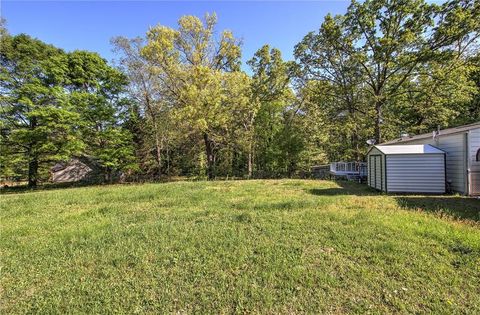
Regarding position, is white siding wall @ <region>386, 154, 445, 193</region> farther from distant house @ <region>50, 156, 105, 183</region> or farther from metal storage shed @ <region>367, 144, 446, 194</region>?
distant house @ <region>50, 156, 105, 183</region>

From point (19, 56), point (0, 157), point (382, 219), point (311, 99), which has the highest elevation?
point (19, 56)

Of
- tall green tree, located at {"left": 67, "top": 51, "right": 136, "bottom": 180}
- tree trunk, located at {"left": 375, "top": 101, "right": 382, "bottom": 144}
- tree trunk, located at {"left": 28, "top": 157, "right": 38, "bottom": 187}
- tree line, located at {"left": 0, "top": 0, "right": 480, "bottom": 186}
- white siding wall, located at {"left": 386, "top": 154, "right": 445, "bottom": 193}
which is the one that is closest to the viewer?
white siding wall, located at {"left": 386, "top": 154, "right": 445, "bottom": 193}

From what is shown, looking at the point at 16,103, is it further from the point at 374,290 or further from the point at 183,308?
the point at 374,290

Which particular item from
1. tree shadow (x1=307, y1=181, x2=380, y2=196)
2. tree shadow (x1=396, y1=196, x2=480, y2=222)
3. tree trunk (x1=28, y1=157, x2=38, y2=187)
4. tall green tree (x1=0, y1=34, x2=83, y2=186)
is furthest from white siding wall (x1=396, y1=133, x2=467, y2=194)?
tree trunk (x1=28, y1=157, x2=38, y2=187)

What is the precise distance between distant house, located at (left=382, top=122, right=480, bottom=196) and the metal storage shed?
41 centimetres

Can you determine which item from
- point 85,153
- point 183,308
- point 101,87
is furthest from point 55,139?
point 183,308

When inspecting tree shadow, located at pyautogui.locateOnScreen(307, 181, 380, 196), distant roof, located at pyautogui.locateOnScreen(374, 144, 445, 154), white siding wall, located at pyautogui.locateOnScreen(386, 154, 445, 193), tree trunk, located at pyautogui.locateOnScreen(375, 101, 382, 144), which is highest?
tree trunk, located at pyautogui.locateOnScreen(375, 101, 382, 144)

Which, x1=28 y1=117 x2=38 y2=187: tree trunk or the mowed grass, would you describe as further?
x1=28 y1=117 x2=38 y2=187: tree trunk

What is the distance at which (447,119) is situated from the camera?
1678 cm

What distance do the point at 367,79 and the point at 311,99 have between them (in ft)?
14.1

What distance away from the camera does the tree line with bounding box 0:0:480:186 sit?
48.5 feet

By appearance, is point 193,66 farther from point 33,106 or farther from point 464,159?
point 464,159

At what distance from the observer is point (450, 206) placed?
6602mm

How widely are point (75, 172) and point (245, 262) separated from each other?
102 feet
